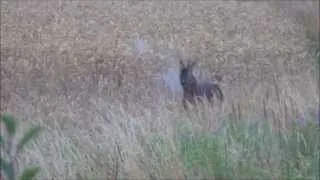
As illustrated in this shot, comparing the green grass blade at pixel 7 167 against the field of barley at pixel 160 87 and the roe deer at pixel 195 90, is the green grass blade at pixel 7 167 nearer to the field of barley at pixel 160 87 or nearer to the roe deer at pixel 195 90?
the field of barley at pixel 160 87

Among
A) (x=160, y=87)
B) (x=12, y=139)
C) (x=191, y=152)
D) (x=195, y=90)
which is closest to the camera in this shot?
(x=12, y=139)

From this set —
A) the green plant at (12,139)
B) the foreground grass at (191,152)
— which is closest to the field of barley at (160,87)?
the foreground grass at (191,152)

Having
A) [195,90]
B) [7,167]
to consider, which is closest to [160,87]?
[195,90]

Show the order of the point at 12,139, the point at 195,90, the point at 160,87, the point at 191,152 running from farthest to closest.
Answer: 1. the point at 160,87
2. the point at 195,90
3. the point at 191,152
4. the point at 12,139

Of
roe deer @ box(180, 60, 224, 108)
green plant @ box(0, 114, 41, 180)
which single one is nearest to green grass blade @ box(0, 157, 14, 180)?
green plant @ box(0, 114, 41, 180)

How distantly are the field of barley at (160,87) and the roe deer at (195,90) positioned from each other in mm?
85

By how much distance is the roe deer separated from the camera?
5.26 metres

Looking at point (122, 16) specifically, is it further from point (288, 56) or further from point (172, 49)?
point (288, 56)

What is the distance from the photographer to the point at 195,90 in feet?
19.2

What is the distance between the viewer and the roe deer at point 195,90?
5.26 meters

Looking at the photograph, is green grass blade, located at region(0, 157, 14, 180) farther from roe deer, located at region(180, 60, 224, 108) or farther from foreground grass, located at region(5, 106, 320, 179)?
roe deer, located at region(180, 60, 224, 108)

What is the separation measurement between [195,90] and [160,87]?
0.98m

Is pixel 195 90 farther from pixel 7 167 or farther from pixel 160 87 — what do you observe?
pixel 7 167

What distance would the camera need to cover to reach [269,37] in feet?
30.1
